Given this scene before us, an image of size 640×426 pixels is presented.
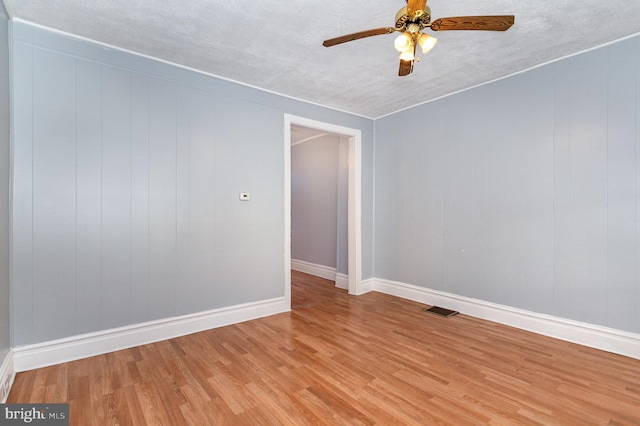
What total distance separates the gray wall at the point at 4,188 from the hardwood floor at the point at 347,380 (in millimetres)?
443

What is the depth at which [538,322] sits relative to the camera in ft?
10.5

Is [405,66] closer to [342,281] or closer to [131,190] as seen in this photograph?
[131,190]

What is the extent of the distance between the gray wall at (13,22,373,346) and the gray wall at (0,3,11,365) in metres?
0.12

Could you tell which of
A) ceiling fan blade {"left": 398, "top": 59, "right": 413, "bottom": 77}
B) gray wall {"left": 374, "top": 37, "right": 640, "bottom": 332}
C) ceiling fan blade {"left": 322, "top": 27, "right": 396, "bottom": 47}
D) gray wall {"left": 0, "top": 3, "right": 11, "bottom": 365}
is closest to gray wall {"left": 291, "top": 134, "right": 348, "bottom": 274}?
gray wall {"left": 374, "top": 37, "right": 640, "bottom": 332}

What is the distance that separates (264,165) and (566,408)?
3452 millimetres

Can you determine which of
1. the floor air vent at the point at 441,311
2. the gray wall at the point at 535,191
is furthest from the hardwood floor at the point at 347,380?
the gray wall at the point at 535,191

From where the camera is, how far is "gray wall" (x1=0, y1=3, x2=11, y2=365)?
2.16 meters

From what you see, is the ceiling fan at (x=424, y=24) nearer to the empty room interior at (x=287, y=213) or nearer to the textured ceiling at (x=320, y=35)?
the empty room interior at (x=287, y=213)

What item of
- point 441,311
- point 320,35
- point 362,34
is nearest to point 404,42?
point 362,34

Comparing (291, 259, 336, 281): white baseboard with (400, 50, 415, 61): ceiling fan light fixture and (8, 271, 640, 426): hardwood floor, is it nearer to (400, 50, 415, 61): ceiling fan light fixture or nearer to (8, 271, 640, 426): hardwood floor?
(8, 271, 640, 426): hardwood floor

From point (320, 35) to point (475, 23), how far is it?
1257 mm

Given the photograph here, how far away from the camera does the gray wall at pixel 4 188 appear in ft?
7.08

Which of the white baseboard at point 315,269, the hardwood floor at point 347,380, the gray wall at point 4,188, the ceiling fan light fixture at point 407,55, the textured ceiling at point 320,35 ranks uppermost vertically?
the textured ceiling at point 320,35

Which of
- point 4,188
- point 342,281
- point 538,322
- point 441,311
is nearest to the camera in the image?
point 4,188
